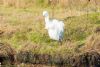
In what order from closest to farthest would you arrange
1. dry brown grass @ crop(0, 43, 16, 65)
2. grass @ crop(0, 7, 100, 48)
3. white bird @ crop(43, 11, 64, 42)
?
dry brown grass @ crop(0, 43, 16, 65)
white bird @ crop(43, 11, 64, 42)
grass @ crop(0, 7, 100, 48)

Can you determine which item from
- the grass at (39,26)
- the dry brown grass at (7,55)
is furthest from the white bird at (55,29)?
the dry brown grass at (7,55)

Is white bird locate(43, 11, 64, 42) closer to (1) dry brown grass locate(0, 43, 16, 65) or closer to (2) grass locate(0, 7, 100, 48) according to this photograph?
(2) grass locate(0, 7, 100, 48)

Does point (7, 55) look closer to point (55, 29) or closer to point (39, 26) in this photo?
point (55, 29)

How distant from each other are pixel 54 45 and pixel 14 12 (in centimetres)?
511

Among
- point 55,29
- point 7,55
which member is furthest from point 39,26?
point 7,55

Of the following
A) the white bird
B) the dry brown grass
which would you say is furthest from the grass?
the dry brown grass

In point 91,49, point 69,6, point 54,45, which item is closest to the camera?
point 91,49

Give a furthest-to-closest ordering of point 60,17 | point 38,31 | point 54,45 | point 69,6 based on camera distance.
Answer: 1. point 69,6
2. point 60,17
3. point 38,31
4. point 54,45

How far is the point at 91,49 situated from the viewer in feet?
54.8

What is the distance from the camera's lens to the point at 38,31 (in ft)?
62.1

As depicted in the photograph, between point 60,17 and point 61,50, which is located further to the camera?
point 60,17

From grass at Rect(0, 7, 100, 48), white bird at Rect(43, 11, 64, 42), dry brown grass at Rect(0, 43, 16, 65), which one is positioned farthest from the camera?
grass at Rect(0, 7, 100, 48)

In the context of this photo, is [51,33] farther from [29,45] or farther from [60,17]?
[60,17]

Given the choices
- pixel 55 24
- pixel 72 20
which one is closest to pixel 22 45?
pixel 55 24
